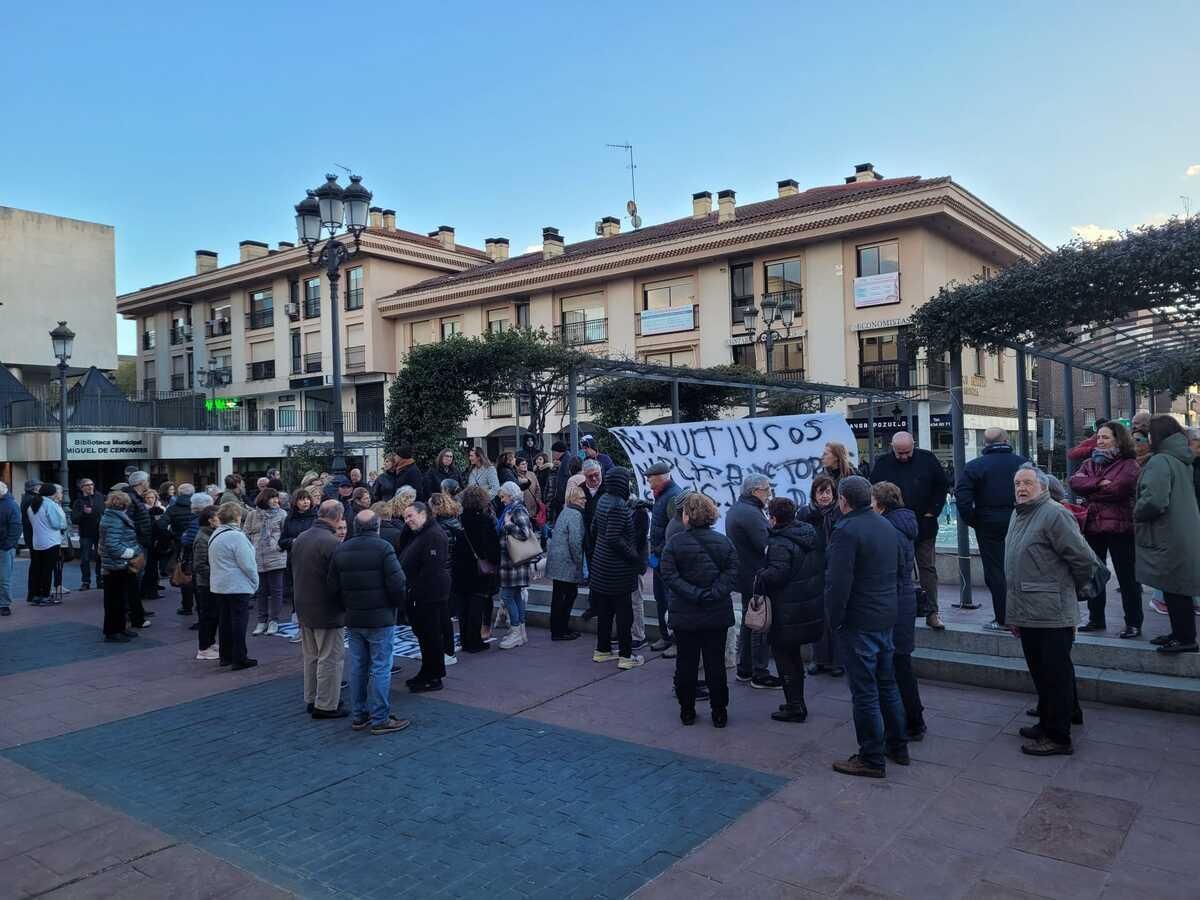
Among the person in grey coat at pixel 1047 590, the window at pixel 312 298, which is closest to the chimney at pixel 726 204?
the window at pixel 312 298

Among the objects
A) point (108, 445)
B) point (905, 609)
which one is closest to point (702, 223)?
point (108, 445)

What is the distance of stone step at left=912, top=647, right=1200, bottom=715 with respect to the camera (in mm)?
5660

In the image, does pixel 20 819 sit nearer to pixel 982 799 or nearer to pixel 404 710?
pixel 404 710

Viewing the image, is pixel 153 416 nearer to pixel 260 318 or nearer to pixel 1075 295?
pixel 260 318

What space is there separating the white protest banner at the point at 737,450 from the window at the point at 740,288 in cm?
2322

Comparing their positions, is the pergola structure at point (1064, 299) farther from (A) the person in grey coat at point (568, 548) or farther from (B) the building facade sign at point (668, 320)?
(B) the building facade sign at point (668, 320)

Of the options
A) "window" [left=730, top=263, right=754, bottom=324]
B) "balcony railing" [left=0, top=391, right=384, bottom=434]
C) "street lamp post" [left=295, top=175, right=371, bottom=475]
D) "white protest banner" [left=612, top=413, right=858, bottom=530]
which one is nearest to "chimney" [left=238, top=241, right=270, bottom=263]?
"balcony railing" [left=0, top=391, right=384, bottom=434]

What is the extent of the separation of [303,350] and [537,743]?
41804 millimetres

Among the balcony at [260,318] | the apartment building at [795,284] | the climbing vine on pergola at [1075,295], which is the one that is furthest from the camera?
the balcony at [260,318]

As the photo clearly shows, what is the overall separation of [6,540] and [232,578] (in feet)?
18.0

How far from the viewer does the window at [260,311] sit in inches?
1797

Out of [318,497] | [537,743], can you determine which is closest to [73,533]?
[318,497]

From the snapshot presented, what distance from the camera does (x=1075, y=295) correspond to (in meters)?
7.73

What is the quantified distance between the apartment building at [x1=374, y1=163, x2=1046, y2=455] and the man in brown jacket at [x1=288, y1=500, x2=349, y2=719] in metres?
18.9
